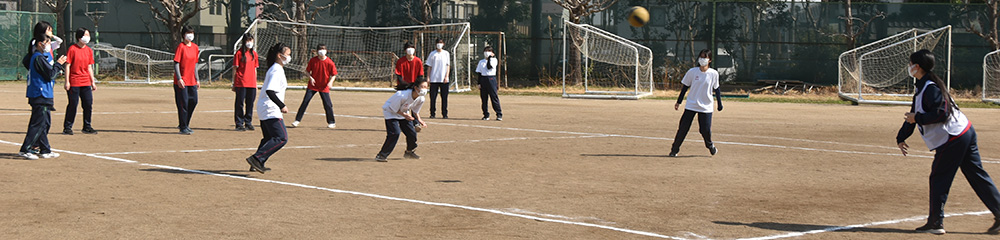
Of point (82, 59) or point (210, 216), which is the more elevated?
point (82, 59)

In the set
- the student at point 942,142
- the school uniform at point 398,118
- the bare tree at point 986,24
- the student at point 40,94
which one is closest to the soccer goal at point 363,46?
the bare tree at point 986,24

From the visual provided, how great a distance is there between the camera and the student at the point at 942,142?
761 cm

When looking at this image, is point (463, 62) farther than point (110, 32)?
No

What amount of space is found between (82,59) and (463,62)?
1981 cm

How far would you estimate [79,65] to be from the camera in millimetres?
14195

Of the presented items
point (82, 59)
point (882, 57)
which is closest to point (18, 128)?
point (82, 59)

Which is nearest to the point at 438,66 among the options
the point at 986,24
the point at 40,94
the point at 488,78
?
the point at 488,78

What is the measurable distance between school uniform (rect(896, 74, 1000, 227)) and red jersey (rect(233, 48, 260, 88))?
10.8 meters

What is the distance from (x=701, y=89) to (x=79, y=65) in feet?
28.1

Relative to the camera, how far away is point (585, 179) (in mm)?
10680

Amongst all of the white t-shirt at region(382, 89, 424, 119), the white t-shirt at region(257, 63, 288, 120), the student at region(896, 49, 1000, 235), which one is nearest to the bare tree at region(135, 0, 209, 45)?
the white t-shirt at region(382, 89, 424, 119)

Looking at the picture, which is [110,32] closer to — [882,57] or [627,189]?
[882,57]

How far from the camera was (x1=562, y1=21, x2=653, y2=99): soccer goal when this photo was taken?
2919 centimetres

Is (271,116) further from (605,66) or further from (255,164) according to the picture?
(605,66)
